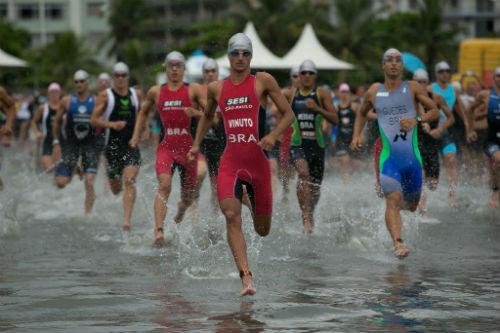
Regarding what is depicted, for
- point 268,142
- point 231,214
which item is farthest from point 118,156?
point 268,142

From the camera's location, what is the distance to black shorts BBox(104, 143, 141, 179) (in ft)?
47.6

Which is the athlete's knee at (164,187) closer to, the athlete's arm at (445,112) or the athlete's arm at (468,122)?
the athlete's arm at (445,112)

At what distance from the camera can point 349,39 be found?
A: 68.8 meters

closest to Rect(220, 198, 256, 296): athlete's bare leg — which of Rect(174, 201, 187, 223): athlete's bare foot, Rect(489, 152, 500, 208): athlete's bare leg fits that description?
Rect(174, 201, 187, 223): athlete's bare foot

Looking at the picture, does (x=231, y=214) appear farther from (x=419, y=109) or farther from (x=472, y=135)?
(x=472, y=135)

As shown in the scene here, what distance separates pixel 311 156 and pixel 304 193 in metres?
0.55

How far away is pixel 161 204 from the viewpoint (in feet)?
41.3

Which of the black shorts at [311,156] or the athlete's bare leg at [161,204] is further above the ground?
the black shorts at [311,156]

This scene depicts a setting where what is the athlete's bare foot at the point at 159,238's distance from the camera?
1233 centimetres

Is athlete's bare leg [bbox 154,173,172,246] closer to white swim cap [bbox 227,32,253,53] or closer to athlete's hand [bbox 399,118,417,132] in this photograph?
athlete's hand [bbox 399,118,417,132]

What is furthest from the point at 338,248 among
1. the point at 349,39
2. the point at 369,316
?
the point at 349,39

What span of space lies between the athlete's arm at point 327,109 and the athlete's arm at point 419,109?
197cm

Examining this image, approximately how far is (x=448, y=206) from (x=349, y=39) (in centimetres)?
5261

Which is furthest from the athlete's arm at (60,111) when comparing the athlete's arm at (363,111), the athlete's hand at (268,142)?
the athlete's hand at (268,142)
